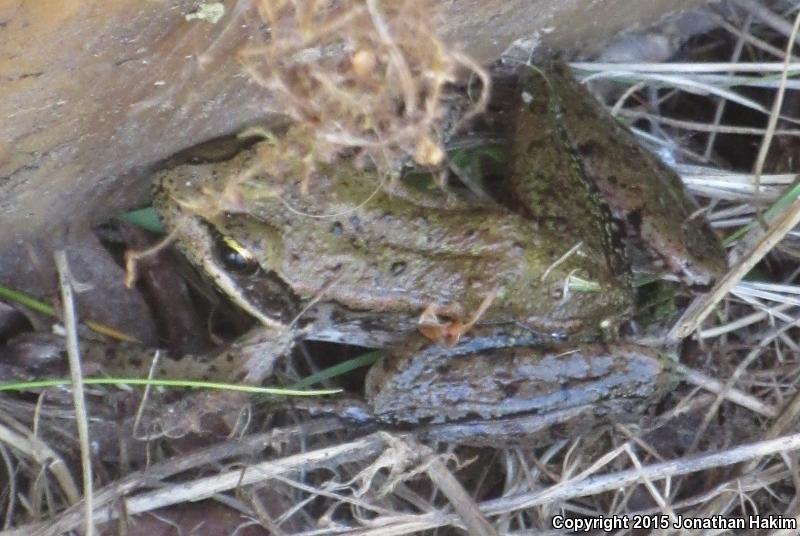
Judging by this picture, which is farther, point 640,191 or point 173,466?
point 640,191

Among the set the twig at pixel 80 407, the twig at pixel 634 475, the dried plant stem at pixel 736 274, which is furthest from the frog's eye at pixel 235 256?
the dried plant stem at pixel 736 274

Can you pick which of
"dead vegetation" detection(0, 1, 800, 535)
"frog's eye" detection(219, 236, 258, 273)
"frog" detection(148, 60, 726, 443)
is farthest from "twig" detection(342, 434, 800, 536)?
"frog's eye" detection(219, 236, 258, 273)

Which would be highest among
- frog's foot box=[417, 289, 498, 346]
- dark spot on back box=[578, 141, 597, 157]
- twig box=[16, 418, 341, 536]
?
dark spot on back box=[578, 141, 597, 157]

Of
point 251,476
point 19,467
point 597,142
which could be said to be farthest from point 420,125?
point 19,467

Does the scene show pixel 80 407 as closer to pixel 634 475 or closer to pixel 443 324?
pixel 443 324

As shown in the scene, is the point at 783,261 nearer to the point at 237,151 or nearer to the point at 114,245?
the point at 237,151

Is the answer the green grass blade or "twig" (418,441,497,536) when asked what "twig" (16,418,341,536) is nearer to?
the green grass blade

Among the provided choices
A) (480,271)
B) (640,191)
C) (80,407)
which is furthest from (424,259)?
(80,407)
